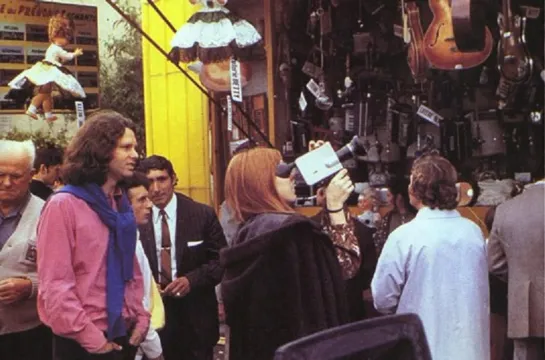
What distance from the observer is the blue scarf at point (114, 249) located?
3.72 metres

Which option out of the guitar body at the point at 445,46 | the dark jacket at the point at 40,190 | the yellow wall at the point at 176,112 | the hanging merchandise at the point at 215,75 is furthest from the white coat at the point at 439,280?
the yellow wall at the point at 176,112

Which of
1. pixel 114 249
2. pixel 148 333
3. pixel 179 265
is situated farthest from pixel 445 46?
pixel 114 249

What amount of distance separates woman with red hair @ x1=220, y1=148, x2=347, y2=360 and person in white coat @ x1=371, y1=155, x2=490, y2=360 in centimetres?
50

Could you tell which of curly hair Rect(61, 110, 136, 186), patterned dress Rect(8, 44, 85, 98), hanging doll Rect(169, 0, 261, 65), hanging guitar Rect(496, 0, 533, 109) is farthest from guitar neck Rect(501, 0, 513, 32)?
patterned dress Rect(8, 44, 85, 98)

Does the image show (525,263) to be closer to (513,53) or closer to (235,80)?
(513,53)

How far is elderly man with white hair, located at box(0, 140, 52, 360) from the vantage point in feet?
13.7

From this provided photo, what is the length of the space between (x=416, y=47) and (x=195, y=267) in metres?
2.73

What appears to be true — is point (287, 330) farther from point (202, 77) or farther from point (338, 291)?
point (202, 77)

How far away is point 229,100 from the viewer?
6910 millimetres

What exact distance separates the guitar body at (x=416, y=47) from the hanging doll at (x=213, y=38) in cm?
116

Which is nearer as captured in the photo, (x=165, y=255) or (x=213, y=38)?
(x=165, y=255)

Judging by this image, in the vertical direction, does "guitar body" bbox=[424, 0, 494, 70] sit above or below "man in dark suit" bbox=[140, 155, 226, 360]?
above

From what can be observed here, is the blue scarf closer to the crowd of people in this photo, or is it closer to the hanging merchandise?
the crowd of people

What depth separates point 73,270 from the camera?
3.65 meters
